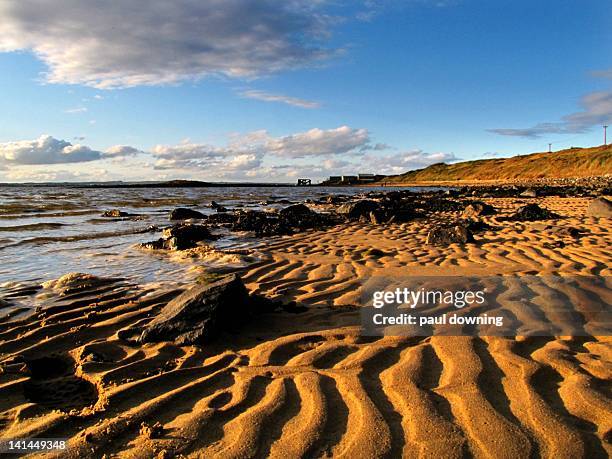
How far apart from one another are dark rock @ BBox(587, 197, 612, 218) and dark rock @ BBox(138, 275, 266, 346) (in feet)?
37.4

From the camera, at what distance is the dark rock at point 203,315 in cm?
401

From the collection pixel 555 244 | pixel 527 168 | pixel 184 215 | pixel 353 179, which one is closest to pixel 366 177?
pixel 353 179

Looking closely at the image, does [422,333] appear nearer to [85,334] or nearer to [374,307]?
[374,307]

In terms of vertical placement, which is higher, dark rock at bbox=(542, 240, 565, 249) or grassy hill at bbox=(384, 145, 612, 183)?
grassy hill at bbox=(384, 145, 612, 183)

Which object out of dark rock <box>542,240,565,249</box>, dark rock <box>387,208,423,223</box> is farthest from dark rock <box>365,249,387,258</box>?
dark rock <box>387,208,423,223</box>

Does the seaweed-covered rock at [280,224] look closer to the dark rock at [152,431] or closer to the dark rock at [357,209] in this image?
the dark rock at [357,209]

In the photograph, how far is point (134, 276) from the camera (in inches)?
269

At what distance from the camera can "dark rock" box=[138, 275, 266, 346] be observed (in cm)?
401

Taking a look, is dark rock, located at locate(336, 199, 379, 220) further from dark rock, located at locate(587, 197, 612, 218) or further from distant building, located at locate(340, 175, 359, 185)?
distant building, located at locate(340, 175, 359, 185)

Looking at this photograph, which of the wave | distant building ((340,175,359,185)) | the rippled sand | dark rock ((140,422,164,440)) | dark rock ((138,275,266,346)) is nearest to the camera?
the rippled sand

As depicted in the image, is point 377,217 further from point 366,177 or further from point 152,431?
point 366,177

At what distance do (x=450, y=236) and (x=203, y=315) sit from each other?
610 cm

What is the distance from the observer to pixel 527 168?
75.4 meters

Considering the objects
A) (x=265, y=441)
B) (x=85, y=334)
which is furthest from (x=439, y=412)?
(x=85, y=334)
